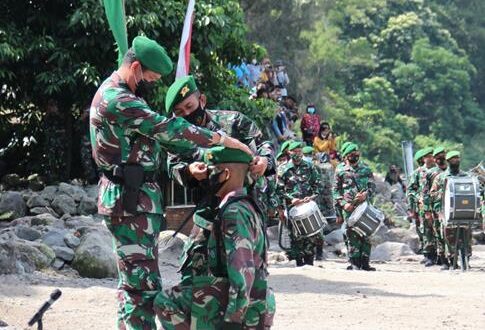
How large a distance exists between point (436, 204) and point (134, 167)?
38.6 ft

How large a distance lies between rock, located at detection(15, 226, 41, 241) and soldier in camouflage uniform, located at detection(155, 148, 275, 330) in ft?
24.2

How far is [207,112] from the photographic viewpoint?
314 inches

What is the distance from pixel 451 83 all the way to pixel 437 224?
3361 cm

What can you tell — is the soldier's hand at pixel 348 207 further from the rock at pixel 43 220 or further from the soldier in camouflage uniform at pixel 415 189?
the rock at pixel 43 220

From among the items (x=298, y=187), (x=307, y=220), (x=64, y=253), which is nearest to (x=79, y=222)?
(x=64, y=253)

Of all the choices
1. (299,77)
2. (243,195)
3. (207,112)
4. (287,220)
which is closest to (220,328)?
(243,195)

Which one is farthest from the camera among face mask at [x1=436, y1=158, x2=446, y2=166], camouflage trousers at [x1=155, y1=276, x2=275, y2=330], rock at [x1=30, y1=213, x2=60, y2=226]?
face mask at [x1=436, y1=158, x2=446, y2=166]

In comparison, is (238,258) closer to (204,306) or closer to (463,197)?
(204,306)

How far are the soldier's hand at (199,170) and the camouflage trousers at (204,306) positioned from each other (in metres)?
0.64

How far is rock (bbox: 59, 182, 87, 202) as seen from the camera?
58.7 ft

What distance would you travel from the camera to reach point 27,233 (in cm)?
1441

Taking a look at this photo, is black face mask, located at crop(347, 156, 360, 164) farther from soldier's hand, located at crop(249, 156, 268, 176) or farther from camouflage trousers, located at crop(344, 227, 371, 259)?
soldier's hand, located at crop(249, 156, 268, 176)

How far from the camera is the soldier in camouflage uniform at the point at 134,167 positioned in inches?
297

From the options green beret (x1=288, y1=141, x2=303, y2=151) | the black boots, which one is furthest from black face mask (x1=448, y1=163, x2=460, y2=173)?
green beret (x1=288, y1=141, x2=303, y2=151)
